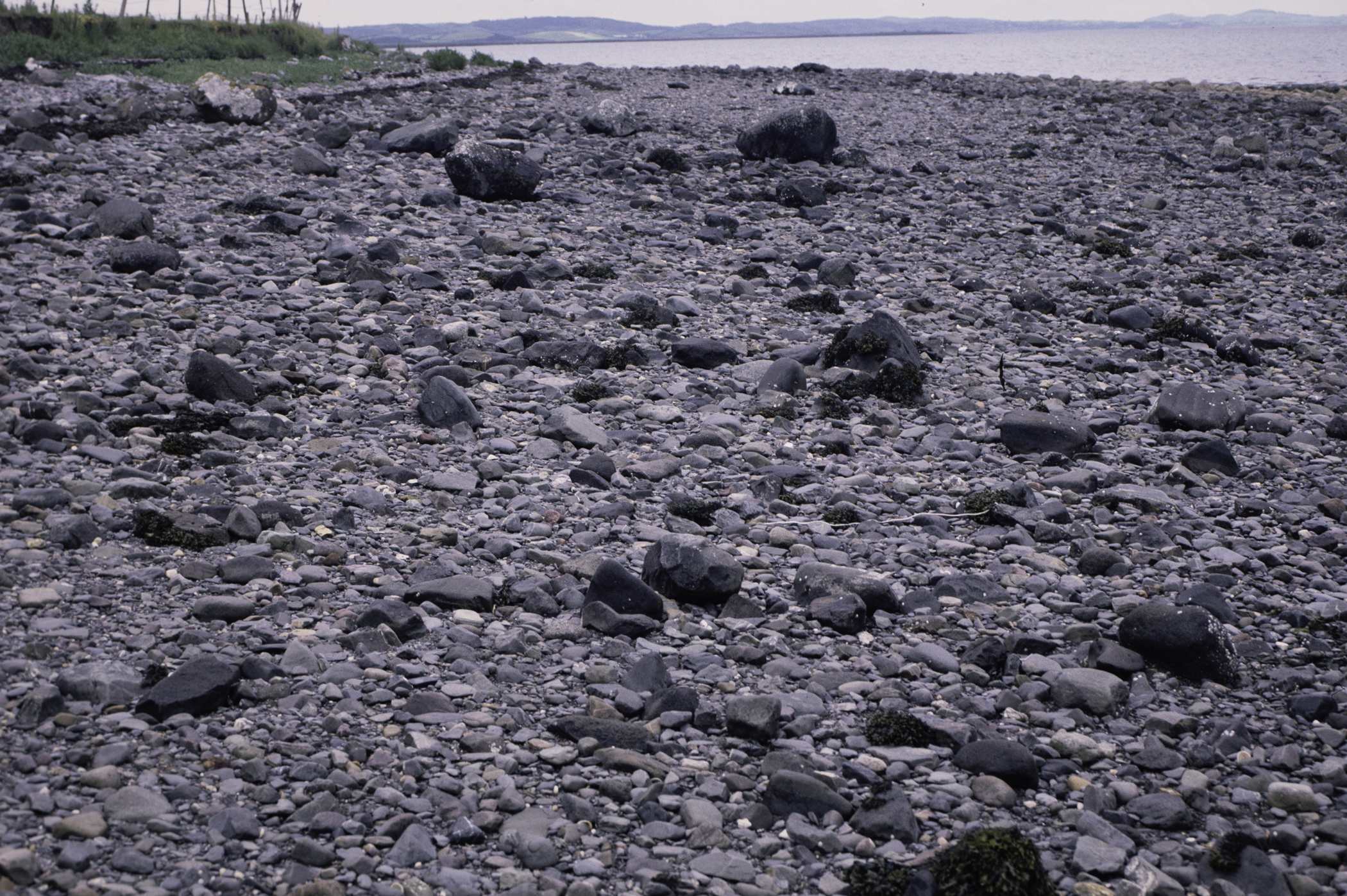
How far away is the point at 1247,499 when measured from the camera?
308 inches

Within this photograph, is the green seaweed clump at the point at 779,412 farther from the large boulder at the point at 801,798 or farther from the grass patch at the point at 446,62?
the grass patch at the point at 446,62

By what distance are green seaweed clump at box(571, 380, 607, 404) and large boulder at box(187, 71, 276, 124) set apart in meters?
15.5

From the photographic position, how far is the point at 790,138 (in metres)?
21.4

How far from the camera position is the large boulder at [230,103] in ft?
69.0

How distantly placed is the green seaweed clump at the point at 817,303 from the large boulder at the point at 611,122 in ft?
38.4

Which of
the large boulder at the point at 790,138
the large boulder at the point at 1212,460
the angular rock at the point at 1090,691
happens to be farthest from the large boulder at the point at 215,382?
the large boulder at the point at 790,138

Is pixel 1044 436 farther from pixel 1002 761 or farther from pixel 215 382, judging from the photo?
pixel 215 382

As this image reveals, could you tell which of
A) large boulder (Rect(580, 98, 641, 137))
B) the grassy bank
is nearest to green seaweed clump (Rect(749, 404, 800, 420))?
large boulder (Rect(580, 98, 641, 137))

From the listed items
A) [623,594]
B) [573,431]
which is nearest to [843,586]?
[623,594]

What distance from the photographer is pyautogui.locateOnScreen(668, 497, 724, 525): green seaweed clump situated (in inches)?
291

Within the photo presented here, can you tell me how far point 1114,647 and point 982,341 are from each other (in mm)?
6801

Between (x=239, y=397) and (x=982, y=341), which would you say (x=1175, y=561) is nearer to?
(x=982, y=341)

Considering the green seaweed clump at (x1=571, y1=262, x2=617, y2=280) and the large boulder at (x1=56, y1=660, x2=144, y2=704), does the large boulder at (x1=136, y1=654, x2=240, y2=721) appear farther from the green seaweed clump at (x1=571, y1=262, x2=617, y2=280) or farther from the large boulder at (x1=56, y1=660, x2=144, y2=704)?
the green seaweed clump at (x1=571, y1=262, x2=617, y2=280)

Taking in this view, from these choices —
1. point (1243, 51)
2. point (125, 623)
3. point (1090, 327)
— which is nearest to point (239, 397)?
point (125, 623)
